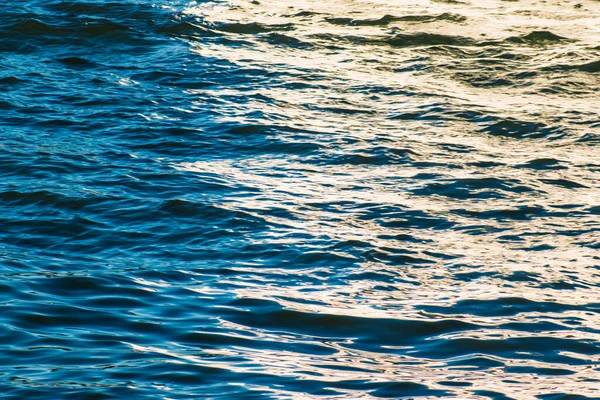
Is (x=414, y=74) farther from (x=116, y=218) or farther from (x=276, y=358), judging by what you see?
(x=276, y=358)

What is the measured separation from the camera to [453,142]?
34.7 feet

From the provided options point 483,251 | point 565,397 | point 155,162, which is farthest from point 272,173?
point 565,397

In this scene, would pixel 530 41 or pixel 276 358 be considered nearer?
pixel 276 358

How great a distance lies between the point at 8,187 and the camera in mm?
9406

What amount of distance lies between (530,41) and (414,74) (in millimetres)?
1830

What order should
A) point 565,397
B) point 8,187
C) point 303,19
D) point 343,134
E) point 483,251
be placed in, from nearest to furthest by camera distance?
point 565,397, point 483,251, point 8,187, point 343,134, point 303,19

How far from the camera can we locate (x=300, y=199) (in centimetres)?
912

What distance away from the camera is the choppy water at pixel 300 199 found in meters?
5.85

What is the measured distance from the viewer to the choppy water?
19.2ft

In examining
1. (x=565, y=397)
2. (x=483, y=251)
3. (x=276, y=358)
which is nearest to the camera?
(x=565, y=397)

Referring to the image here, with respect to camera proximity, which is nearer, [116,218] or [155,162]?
[116,218]

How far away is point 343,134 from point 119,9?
5.86 meters

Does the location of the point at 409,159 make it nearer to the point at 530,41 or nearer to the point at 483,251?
the point at 483,251

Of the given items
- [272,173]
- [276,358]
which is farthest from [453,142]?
[276,358]
